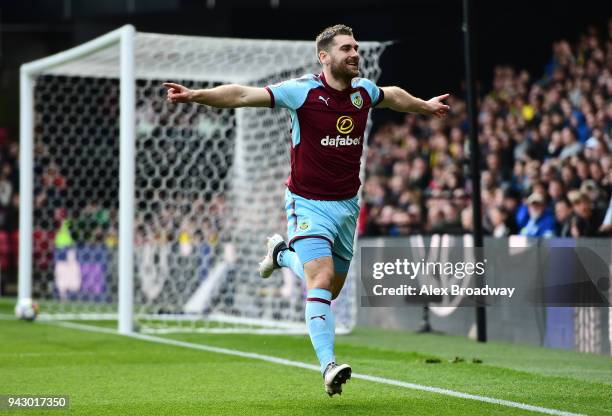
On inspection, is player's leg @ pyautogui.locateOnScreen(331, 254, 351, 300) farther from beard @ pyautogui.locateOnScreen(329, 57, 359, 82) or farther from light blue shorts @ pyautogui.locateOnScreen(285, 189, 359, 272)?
beard @ pyautogui.locateOnScreen(329, 57, 359, 82)

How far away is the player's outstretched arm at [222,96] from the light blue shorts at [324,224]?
2.24ft

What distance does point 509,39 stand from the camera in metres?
20.2

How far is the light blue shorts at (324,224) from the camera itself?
6742 millimetres

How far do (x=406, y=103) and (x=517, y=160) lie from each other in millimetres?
9051

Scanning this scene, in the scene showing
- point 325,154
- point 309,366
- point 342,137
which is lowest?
point 309,366

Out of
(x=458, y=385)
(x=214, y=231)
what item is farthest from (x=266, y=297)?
(x=458, y=385)

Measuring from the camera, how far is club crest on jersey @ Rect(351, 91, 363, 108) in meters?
6.96

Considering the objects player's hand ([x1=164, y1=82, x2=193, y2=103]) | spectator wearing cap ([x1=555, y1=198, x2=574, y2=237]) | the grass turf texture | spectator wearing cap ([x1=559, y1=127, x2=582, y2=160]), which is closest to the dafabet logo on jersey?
player's hand ([x1=164, y1=82, x2=193, y2=103])

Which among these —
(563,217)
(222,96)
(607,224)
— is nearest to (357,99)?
(222,96)

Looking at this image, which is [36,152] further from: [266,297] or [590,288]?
[590,288]

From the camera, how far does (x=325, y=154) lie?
6.88 metres

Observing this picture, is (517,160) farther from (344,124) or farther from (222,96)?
(222,96)

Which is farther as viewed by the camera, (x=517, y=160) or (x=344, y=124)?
(x=517, y=160)

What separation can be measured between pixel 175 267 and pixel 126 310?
423cm
